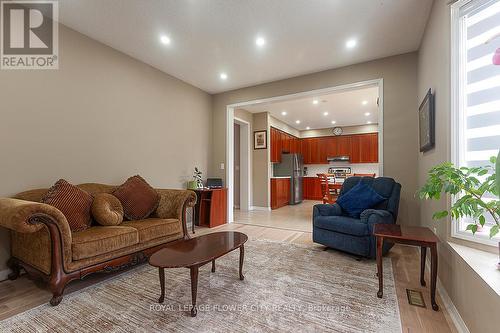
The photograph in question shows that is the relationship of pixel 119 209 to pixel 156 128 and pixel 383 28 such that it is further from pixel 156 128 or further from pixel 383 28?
pixel 383 28

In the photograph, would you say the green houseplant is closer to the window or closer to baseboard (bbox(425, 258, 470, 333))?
the window

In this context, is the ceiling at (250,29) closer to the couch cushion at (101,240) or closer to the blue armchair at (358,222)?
the blue armchair at (358,222)

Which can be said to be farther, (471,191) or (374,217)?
(374,217)

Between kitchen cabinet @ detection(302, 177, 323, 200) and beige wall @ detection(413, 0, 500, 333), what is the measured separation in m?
5.50

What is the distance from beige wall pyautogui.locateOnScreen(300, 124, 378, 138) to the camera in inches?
310

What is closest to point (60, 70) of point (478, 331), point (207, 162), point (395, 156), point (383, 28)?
point (207, 162)

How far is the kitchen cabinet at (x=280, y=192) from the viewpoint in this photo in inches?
252

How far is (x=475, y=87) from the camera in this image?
1.59 metres

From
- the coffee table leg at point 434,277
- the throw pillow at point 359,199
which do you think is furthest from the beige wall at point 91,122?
the coffee table leg at point 434,277

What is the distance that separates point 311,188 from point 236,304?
7129mm

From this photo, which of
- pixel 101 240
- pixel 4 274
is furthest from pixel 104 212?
pixel 4 274

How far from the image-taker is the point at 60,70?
2.63m

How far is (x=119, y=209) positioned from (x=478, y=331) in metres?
3.14

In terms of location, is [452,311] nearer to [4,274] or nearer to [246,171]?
[4,274]
